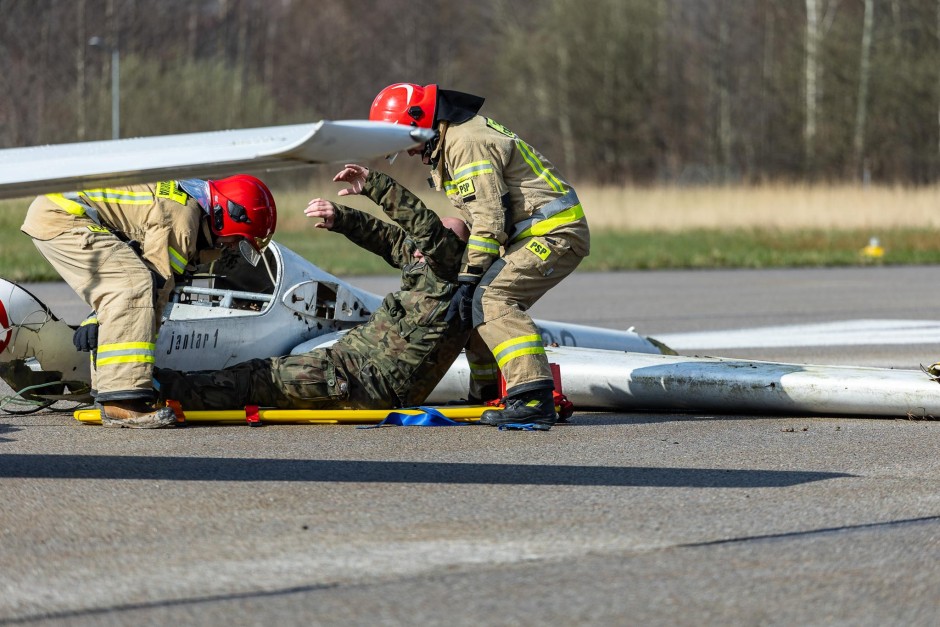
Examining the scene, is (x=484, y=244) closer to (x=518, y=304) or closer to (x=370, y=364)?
(x=518, y=304)

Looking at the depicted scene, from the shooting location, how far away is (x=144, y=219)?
7148mm

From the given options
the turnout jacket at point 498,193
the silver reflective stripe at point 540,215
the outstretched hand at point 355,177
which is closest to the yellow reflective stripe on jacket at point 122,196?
the outstretched hand at point 355,177

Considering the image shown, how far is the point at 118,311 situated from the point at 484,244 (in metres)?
1.91

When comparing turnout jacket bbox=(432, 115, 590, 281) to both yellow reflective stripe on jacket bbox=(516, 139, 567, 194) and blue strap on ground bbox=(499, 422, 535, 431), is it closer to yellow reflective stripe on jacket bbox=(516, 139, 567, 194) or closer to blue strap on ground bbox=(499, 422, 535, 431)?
yellow reflective stripe on jacket bbox=(516, 139, 567, 194)

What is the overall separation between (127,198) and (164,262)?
1.43 feet

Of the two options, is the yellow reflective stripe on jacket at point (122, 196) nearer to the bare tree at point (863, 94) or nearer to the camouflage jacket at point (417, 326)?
the camouflage jacket at point (417, 326)

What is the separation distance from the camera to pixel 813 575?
13.4ft

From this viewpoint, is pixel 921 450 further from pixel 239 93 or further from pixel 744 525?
pixel 239 93

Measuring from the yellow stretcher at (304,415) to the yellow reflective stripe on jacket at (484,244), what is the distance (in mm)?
880

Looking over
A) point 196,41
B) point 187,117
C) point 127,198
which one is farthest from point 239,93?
point 127,198

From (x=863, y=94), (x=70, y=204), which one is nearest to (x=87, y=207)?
(x=70, y=204)

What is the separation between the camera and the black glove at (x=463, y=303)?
23.5 feet

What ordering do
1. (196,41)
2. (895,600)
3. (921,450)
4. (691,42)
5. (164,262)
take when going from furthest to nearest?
(196,41) < (691,42) < (164,262) < (921,450) < (895,600)

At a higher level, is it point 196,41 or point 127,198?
point 196,41
